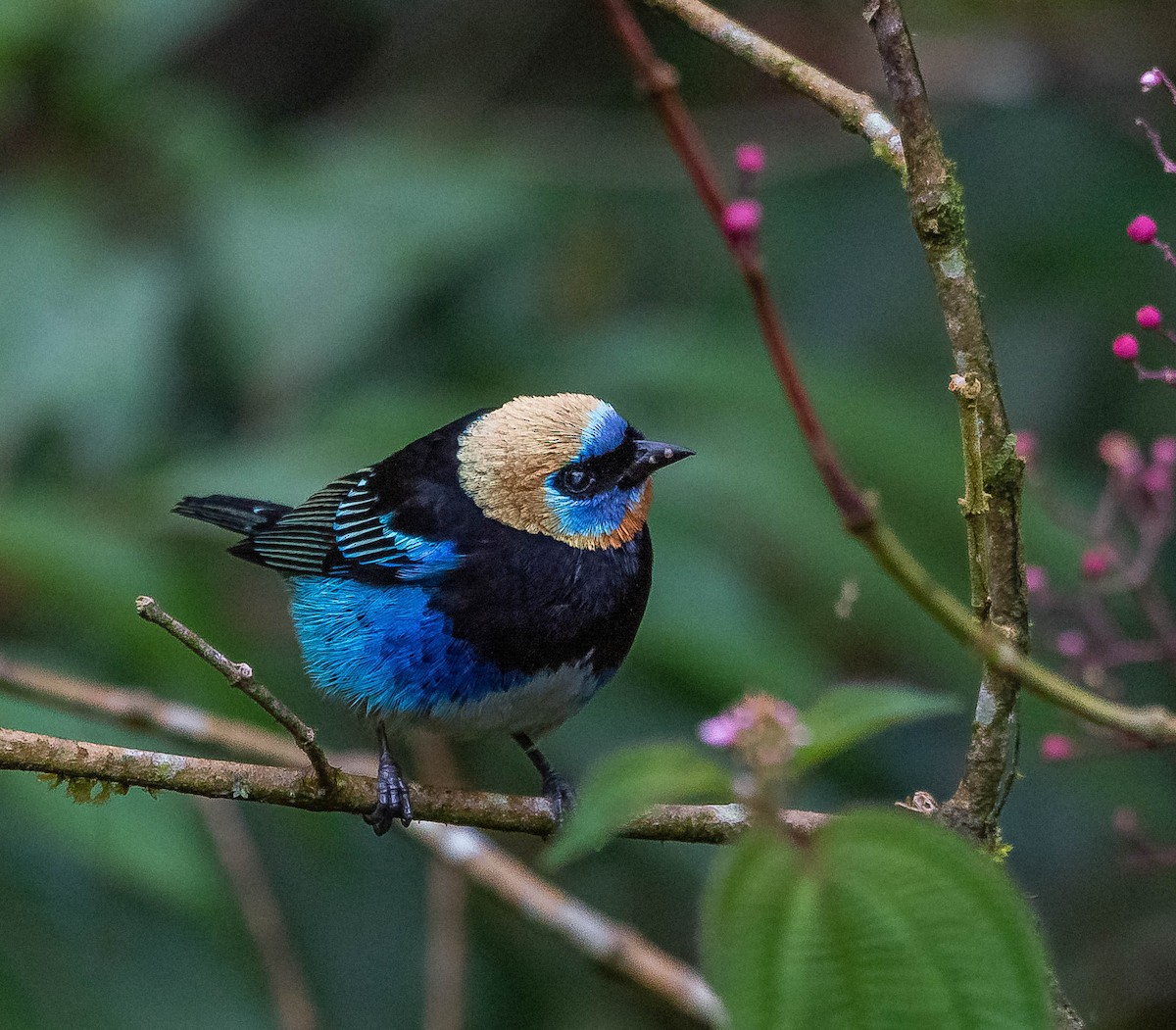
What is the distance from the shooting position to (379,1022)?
4.59 m

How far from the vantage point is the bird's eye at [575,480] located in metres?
3.07

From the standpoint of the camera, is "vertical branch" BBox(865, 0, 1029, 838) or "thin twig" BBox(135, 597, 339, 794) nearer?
"vertical branch" BBox(865, 0, 1029, 838)

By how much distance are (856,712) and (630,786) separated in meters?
0.21

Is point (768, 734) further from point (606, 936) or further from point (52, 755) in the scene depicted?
point (606, 936)

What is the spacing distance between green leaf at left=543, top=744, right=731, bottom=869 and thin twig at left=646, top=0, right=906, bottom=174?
0.96 meters

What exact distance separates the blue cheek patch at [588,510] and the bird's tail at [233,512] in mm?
829

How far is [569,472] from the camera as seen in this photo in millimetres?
3078

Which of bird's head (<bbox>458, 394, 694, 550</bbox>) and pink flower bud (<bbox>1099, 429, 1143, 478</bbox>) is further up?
pink flower bud (<bbox>1099, 429, 1143, 478</bbox>)

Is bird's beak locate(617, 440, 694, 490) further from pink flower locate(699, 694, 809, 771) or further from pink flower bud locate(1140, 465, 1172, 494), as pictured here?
pink flower locate(699, 694, 809, 771)

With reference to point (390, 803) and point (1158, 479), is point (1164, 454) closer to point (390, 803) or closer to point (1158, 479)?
point (1158, 479)

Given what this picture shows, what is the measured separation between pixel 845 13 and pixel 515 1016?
3.88m

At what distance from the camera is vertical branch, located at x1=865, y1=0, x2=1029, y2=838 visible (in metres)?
1.76

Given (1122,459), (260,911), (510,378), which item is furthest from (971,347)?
(260,911)

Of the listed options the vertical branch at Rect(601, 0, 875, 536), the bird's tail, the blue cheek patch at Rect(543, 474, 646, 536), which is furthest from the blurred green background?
the vertical branch at Rect(601, 0, 875, 536)
